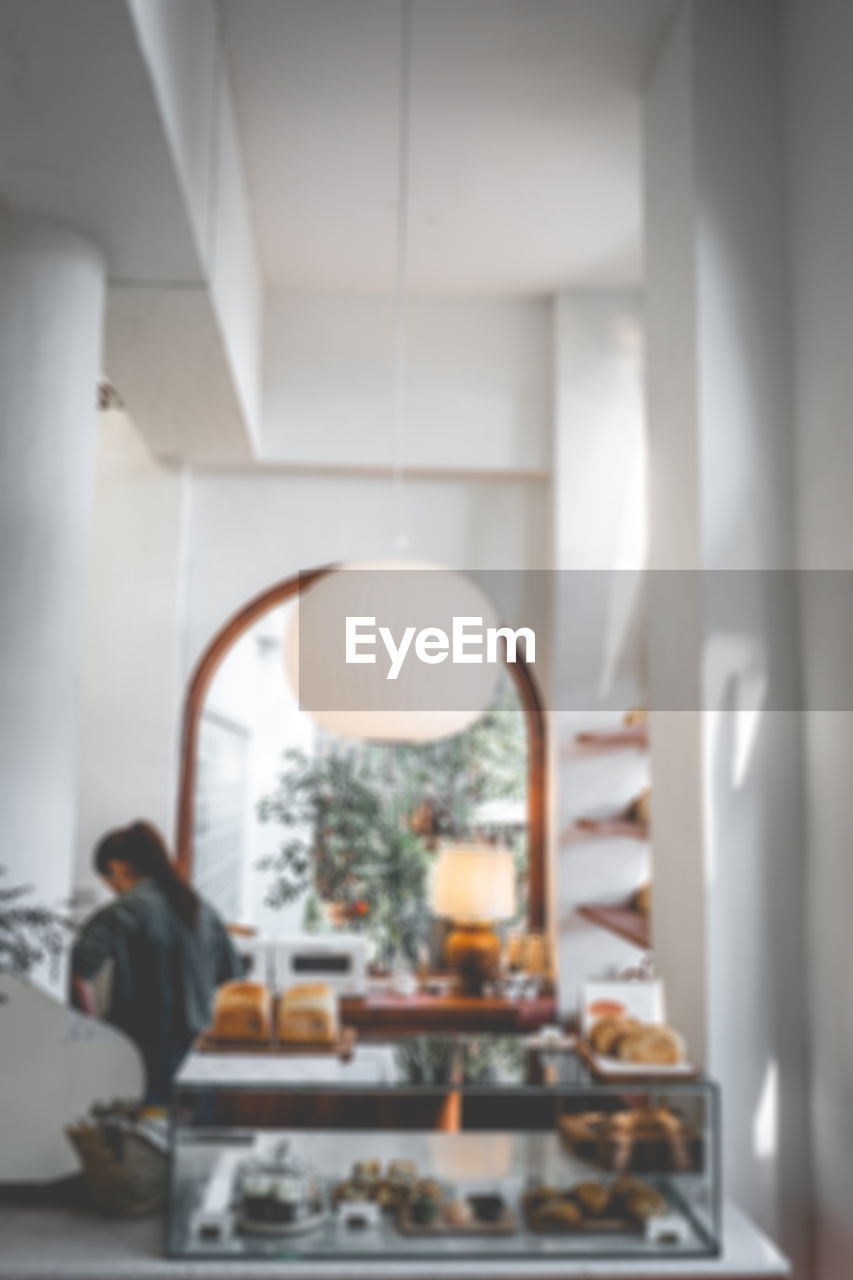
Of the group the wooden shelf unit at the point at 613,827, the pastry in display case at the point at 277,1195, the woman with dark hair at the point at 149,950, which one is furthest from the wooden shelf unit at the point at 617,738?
the pastry in display case at the point at 277,1195

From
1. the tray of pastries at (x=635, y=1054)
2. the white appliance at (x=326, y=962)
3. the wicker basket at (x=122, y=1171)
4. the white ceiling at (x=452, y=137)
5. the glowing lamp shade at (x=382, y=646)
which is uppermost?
the white ceiling at (x=452, y=137)

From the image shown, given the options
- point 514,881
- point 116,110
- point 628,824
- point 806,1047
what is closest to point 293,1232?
point 806,1047

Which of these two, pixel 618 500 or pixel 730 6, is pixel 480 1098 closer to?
pixel 730 6

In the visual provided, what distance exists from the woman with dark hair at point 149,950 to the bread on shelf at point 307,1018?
2.21 ft

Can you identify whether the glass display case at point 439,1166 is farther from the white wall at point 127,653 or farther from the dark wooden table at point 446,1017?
the white wall at point 127,653

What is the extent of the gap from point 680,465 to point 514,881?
2.14m

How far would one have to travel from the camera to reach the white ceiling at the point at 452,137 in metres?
2.96

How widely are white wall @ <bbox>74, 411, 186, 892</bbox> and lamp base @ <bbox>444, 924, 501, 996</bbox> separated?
113 cm

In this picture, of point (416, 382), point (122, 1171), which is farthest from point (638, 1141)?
point (416, 382)

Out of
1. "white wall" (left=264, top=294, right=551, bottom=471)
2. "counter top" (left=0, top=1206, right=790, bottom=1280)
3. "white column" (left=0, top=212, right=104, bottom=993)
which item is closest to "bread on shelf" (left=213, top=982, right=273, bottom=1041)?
"counter top" (left=0, top=1206, right=790, bottom=1280)

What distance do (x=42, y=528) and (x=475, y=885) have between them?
7.41ft

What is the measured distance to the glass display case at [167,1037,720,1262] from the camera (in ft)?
6.39

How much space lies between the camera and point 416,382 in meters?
4.60

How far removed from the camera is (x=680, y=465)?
2791mm
